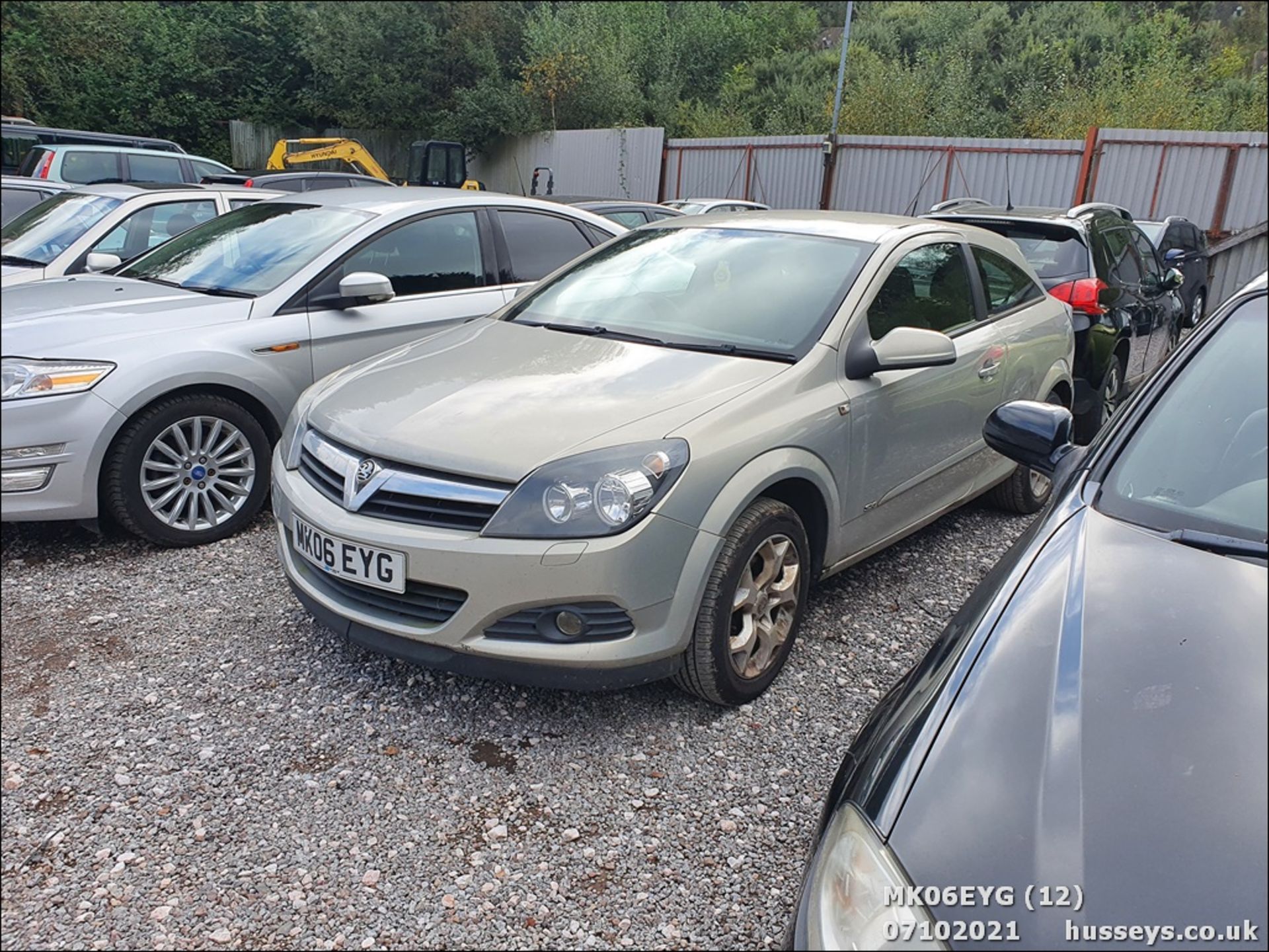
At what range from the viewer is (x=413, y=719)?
117 inches

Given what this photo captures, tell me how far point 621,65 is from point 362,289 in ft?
84.8

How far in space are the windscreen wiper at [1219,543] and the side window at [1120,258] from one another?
509 cm

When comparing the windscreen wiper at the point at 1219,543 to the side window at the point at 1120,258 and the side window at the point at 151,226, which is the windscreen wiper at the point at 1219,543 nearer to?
→ the side window at the point at 1120,258

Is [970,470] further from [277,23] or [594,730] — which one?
[277,23]

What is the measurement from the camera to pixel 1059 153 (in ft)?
52.2

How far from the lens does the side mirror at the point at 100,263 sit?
550 cm

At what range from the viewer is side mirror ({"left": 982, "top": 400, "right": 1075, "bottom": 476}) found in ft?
8.57

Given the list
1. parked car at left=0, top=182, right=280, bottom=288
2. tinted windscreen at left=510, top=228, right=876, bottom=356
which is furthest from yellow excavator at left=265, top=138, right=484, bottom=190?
tinted windscreen at left=510, top=228, right=876, bottom=356

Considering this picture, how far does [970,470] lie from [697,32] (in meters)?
29.4

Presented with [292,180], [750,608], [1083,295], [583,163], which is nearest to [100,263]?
[750,608]

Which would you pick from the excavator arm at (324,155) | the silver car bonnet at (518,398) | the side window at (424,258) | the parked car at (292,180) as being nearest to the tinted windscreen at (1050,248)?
the side window at (424,258)

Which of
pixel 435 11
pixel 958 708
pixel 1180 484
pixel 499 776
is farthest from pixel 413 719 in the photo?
pixel 435 11

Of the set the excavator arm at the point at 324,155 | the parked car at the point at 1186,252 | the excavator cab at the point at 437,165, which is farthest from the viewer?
the excavator cab at the point at 437,165

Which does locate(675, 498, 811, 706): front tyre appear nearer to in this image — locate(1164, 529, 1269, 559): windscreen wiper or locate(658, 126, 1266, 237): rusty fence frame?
locate(1164, 529, 1269, 559): windscreen wiper
